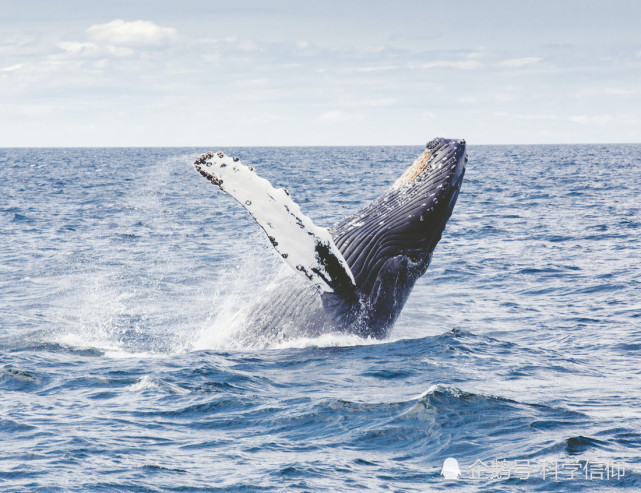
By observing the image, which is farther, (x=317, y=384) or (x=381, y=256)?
(x=381, y=256)

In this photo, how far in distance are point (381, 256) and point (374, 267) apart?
0.48 feet

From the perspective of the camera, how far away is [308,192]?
43156 millimetres

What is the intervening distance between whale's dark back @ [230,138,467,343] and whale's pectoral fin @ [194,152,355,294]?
0.86 meters

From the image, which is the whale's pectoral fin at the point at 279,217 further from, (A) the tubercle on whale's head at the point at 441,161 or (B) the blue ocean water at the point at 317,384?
(A) the tubercle on whale's head at the point at 441,161

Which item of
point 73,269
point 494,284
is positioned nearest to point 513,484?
point 494,284

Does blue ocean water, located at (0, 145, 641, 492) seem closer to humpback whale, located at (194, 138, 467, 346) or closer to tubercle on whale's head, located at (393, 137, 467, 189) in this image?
humpback whale, located at (194, 138, 467, 346)

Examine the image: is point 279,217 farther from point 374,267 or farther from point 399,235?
point 399,235

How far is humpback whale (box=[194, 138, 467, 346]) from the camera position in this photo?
354 inches

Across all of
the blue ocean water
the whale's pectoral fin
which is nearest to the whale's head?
the blue ocean water

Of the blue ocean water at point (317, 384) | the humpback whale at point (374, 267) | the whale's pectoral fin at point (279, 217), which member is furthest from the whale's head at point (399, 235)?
the whale's pectoral fin at point (279, 217)

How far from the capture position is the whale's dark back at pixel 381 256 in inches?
356

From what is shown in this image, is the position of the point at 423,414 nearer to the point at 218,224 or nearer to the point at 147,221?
the point at 218,224

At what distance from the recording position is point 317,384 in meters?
8.50

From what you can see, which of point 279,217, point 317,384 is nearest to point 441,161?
point 279,217
